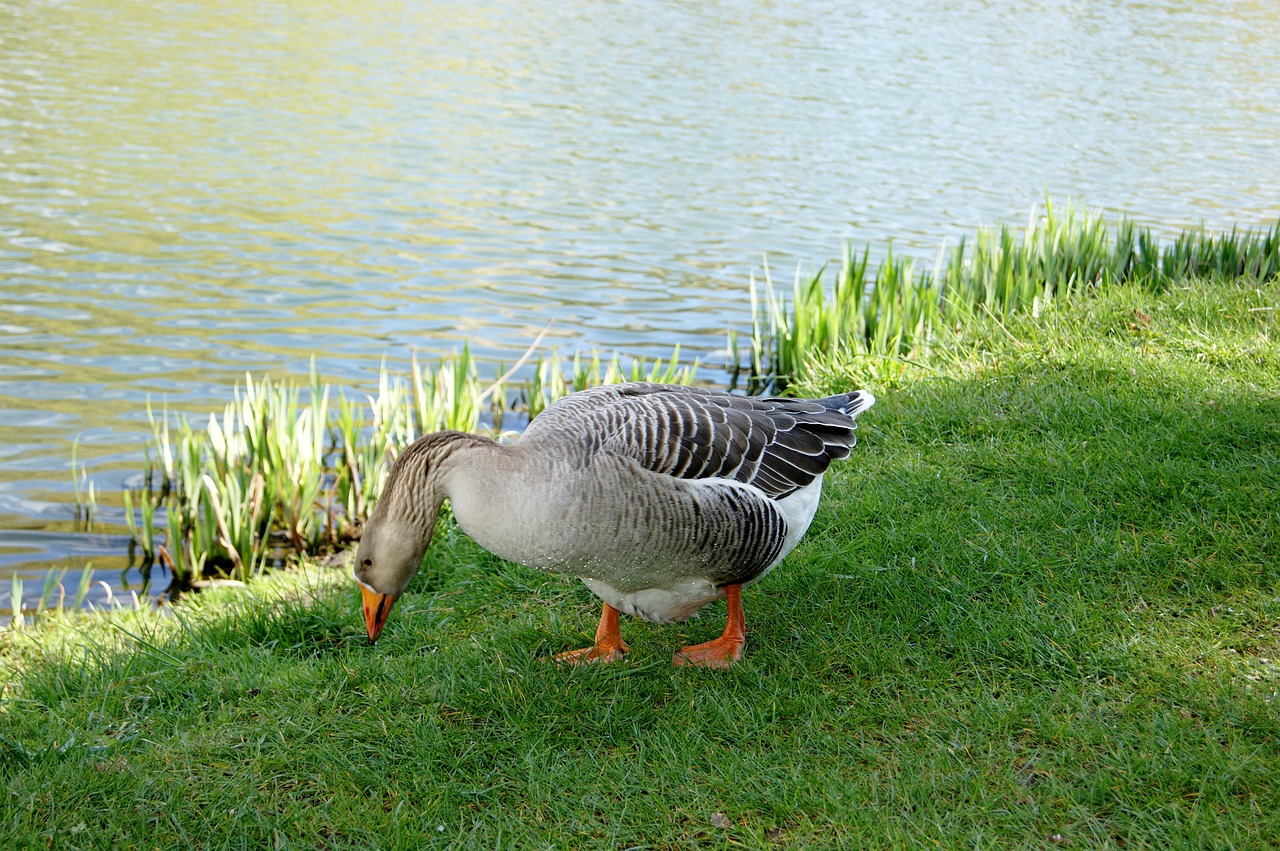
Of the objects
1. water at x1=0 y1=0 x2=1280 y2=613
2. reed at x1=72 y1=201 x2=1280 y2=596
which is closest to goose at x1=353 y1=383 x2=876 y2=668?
reed at x1=72 y1=201 x2=1280 y2=596

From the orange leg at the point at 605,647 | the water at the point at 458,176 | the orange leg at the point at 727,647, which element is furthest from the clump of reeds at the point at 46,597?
the orange leg at the point at 727,647

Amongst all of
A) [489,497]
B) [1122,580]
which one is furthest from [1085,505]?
[489,497]

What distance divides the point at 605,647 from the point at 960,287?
18.5 ft

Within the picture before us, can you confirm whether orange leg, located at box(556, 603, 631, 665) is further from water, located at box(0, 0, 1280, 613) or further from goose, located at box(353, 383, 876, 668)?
water, located at box(0, 0, 1280, 613)

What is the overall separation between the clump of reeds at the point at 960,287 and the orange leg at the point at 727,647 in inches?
137

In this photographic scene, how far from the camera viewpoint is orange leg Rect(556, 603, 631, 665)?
410 cm

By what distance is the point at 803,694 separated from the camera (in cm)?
381

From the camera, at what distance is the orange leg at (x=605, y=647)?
4.10 metres

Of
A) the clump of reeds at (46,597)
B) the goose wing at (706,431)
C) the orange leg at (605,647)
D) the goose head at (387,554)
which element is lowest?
the clump of reeds at (46,597)

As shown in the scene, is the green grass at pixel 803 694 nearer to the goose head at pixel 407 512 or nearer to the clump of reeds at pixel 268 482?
the goose head at pixel 407 512

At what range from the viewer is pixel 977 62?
23.4m

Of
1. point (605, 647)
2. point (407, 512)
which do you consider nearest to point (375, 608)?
point (407, 512)

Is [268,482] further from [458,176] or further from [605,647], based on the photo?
[458,176]

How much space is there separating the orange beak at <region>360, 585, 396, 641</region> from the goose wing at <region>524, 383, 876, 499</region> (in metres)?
0.78
